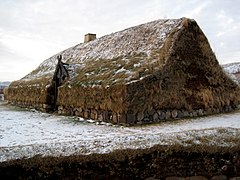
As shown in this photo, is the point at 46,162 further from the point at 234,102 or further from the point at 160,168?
the point at 234,102

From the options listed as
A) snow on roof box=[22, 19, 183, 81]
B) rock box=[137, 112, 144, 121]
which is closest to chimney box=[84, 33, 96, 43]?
snow on roof box=[22, 19, 183, 81]

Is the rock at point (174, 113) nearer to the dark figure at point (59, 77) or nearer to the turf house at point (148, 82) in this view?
the turf house at point (148, 82)

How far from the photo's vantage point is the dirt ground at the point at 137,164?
4410 mm

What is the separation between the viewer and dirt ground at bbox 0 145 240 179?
441 cm

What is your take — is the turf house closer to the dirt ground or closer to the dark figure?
the dark figure

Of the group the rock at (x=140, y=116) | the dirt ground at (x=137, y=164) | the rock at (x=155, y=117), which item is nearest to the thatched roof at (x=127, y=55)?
the rock at (x=140, y=116)

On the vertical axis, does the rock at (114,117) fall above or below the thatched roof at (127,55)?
below

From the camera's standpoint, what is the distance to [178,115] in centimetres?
1064

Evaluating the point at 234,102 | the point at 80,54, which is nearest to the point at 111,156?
the point at 234,102

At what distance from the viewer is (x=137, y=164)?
4617mm

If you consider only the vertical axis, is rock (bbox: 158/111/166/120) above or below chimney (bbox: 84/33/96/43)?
below

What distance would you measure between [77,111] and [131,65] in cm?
299

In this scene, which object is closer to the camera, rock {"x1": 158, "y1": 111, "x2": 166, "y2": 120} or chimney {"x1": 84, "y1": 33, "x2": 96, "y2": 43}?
rock {"x1": 158, "y1": 111, "x2": 166, "y2": 120}

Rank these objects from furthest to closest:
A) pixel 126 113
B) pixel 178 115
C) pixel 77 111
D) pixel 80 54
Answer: pixel 80 54 → pixel 77 111 → pixel 178 115 → pixel 126 113
